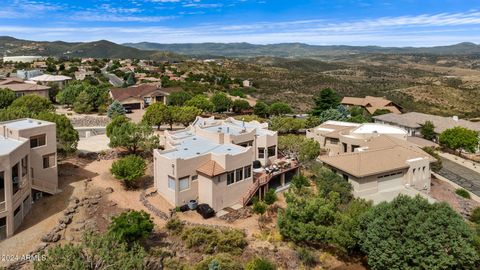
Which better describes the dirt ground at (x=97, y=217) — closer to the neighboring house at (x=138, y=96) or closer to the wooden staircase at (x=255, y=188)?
the wooden staircase at (x=255, y=188)

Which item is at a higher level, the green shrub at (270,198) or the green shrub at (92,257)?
the green shrub at (92,257)

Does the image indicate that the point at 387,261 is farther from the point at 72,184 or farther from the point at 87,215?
the point at 72,184

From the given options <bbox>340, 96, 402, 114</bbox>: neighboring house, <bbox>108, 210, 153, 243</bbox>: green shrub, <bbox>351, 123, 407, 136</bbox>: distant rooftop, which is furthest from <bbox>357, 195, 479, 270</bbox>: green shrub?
<bbox>340, 96, 402, 114</bbox>: neighboring house

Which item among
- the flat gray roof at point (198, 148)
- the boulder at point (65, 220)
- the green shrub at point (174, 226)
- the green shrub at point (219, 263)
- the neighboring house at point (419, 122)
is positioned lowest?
the green shrub at point (219, 263)

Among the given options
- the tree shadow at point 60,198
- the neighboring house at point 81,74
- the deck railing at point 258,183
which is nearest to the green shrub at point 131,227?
the tree shadow at point 60,198

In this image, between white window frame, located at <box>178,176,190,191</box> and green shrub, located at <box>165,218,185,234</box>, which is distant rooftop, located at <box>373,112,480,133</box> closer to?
white window frame, located at <box>178,176,190,191</box>

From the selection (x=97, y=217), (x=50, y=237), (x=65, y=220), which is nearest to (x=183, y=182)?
(x=97, y=217)

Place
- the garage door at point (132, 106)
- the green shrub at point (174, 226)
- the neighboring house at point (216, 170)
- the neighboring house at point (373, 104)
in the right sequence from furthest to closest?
the neighboring house at point (373, 104) → the garage door at point (132, 106) → the neighboring house at point (216, 170) → the green shrub at point (174, 226)

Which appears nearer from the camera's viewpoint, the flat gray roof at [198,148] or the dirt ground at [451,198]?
the flat gray roof at [198,148]

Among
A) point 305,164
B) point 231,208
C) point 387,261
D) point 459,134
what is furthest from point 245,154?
point 459,134
